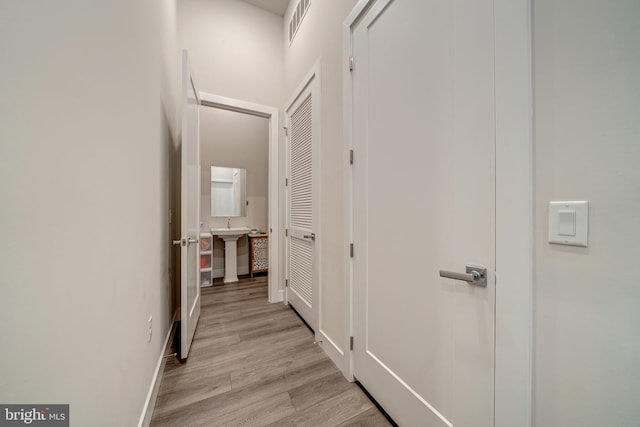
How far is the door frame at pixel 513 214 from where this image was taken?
0.67m

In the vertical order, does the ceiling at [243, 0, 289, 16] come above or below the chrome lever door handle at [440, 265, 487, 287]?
above

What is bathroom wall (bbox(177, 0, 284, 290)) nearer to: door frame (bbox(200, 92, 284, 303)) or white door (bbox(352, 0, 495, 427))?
door frame (bbox(200, 92, 284, 303))

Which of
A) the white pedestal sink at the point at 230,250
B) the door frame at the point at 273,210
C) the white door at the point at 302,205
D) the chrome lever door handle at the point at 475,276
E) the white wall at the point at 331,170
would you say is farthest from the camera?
the white pedestal sink at the point at 230,250

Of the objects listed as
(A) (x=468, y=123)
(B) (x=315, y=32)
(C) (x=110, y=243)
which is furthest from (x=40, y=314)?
(B) (x=315, y=32)

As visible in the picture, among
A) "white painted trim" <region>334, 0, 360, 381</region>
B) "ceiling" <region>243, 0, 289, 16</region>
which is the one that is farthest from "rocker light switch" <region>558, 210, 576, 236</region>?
"ceiling" <region>243, 0, 289, 16</region>

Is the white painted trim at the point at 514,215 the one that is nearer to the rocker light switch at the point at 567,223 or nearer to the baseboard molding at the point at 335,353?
the rocker light switch at the point at 567,223

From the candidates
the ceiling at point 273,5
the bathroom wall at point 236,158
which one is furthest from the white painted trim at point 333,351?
the ceiling at point 273,5

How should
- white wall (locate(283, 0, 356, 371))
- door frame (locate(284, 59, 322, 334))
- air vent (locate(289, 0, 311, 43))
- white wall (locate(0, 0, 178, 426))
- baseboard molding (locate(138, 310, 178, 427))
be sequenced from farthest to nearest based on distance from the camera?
air vent (locate(289, 0, 311, 43)) < door frame (locate(284, 59, 322, 334)) < white wall (locate(283, 0, 356, 371)) < baseboard molding (locate(138, 310, 178, 427)) < white wall (locate(0, 0, 178, 426))

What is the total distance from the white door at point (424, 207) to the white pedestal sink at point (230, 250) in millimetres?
2815

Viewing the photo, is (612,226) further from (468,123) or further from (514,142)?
(468,123)

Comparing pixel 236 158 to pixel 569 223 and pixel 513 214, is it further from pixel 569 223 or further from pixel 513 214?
pixel 569 223

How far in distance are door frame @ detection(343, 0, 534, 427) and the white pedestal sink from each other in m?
3.63

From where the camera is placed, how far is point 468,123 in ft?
2.72

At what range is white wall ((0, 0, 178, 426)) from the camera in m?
0.47
